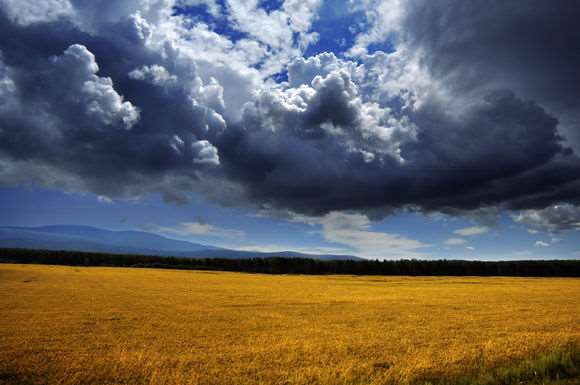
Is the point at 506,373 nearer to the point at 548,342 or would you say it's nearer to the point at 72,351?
the point at 548,342

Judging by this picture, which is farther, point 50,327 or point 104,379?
point 50,327

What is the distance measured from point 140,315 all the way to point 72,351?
31.5 ft

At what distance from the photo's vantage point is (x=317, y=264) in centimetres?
13212

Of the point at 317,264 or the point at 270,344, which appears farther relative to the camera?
the point at 317,264

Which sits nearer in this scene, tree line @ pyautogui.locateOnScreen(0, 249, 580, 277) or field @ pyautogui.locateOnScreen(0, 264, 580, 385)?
field @ pyautogui.locateOnScreen(0, 264, 580, 385)

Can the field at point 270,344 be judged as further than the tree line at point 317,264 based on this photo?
No

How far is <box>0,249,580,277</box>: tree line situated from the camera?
120m

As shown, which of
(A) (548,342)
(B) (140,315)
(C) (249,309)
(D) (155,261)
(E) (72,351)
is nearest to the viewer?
(E) (72,351)

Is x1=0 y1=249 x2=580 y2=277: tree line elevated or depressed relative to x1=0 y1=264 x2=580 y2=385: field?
elevated

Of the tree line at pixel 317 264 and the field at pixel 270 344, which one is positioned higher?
the tree line at pixel 317 264

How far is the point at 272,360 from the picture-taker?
12.9m

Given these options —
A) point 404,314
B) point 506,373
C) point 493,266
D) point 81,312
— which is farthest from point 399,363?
point 493,266

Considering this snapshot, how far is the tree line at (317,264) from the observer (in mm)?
120000

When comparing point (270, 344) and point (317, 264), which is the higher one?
point (317, 264)
